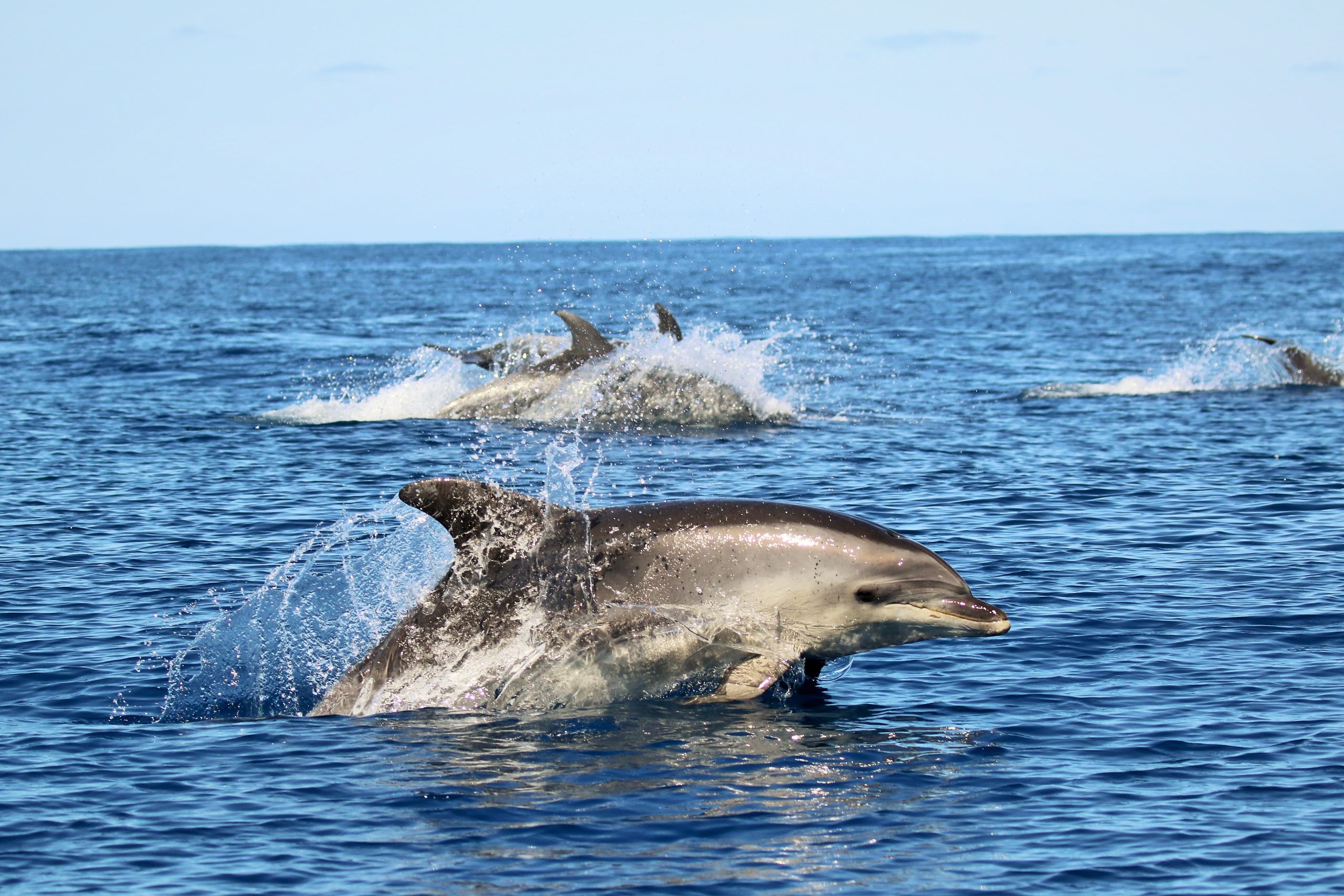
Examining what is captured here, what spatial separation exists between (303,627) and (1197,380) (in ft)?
77.8

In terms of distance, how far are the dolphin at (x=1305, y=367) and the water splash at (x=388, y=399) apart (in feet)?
53.5

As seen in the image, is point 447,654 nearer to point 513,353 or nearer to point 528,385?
point 528,385

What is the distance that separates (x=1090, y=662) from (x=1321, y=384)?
21.7m

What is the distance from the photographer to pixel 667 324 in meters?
26.6

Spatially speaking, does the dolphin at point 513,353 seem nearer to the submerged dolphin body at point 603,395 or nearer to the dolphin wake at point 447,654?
the submerged dolphin body at point 603,395

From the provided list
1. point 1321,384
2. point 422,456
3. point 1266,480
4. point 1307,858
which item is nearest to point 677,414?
point 422,456

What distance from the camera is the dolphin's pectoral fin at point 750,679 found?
10.3 meters

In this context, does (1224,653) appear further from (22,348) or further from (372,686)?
(22,348)

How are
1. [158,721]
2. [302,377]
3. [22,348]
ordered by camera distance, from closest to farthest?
[158,721], [302,377], [22,348]

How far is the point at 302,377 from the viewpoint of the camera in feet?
113

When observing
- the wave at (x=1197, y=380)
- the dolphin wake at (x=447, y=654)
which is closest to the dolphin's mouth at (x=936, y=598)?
the dolphin wake at (x=447, y=654)

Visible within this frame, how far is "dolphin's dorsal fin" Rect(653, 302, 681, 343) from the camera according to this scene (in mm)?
26125

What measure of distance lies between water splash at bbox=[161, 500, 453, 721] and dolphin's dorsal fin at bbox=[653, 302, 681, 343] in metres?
11.4

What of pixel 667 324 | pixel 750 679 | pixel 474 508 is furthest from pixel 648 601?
pixel 667 324
